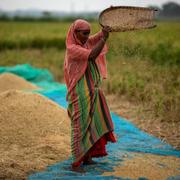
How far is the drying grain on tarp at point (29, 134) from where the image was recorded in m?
4.75

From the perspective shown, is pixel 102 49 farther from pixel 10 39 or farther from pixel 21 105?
pixel 10 39

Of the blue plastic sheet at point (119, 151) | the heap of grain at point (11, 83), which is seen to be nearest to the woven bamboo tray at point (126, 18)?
the blue plastic sheet at point (119, 151)

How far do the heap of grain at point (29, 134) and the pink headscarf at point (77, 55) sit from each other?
0.79m

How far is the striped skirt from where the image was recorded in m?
4.68

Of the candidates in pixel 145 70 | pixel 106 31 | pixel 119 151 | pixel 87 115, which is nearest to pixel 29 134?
pixel 119 151

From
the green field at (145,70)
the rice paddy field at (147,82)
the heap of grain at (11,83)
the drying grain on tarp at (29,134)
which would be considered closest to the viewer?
the drying grain on tarp at (29,134)

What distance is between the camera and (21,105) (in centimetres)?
640

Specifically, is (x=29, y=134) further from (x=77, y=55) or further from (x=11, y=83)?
(x=11, y=83)

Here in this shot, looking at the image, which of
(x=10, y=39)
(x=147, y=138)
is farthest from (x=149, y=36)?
(x=10, y=39)

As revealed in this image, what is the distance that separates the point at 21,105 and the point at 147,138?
5.10ft

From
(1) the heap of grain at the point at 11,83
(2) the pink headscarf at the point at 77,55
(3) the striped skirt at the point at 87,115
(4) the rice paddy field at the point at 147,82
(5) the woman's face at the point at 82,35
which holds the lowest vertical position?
(1) the heap of grain at the point at 11,83

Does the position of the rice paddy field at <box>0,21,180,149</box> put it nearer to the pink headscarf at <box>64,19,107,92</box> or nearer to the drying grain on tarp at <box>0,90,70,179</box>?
the pink headscarf at <box>64,19,107,92</box>

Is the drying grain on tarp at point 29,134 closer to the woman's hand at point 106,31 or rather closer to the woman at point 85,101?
the woman at point 85,101

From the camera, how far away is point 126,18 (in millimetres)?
4672
